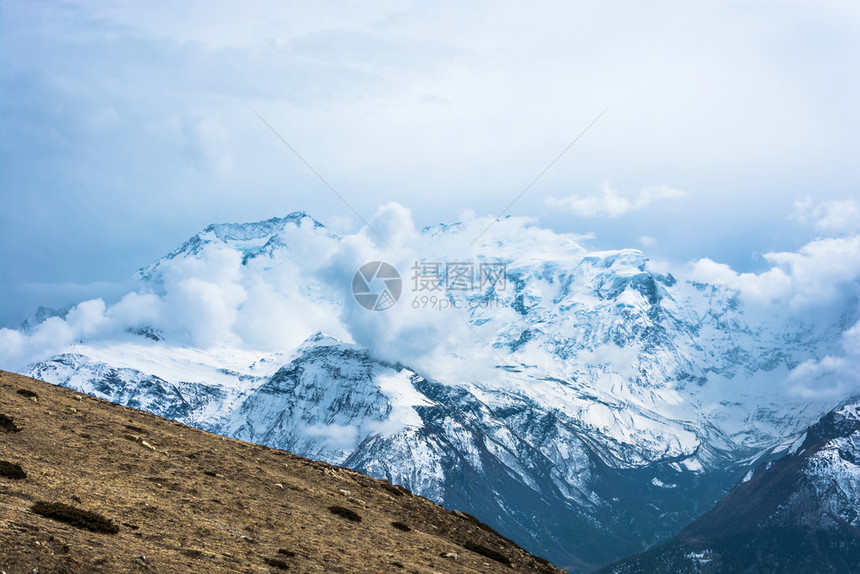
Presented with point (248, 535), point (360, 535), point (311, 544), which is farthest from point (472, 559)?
point (248, 535)

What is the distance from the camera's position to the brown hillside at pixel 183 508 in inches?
1486

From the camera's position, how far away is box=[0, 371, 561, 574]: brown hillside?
37.8 m

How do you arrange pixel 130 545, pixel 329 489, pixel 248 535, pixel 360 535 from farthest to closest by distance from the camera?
pixel 329 489, pixel 360 535, pixel 248 535, pixel 130 545

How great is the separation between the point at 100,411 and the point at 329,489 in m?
19.9

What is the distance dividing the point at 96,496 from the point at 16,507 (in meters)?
5.26

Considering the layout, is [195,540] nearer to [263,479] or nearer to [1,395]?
[263,479]

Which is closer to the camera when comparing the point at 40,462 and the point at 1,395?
the point at 40,462

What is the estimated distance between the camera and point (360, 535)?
5191cm

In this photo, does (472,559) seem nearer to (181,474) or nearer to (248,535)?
(248,535)

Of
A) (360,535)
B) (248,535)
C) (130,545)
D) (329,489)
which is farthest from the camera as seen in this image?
(329,489)

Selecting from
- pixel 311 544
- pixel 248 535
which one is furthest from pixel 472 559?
pixel 248 535

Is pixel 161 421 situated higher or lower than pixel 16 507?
higher

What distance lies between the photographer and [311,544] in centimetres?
4691

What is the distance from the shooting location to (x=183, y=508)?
151 ft
